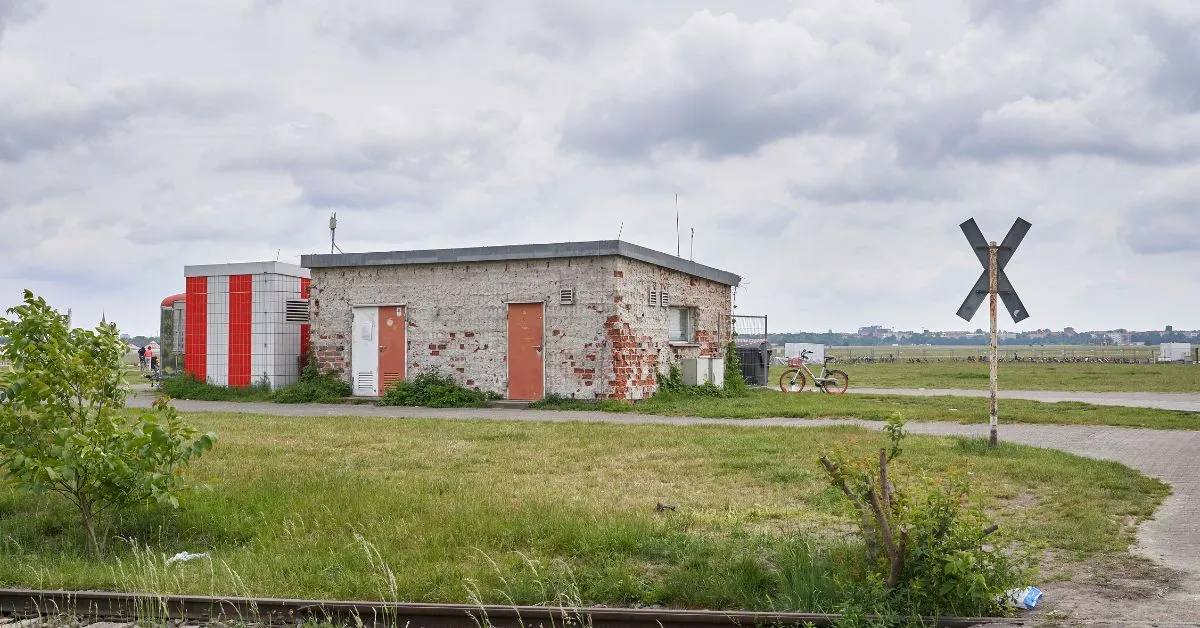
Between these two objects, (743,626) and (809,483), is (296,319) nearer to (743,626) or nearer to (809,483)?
(809,483)

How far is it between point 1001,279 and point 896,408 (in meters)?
5.17

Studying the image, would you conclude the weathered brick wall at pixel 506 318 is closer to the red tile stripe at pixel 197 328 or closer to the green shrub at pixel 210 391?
the green shrub at pixel 210 391

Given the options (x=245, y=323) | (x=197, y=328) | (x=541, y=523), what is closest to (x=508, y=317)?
(x=245, y=323)

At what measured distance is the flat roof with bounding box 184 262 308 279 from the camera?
22766 millimetres

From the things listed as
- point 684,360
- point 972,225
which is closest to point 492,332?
point 684,360

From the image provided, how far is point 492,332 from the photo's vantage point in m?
20.6

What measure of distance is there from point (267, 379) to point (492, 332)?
5.94 meters

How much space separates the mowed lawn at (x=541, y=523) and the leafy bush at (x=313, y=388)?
9.14m

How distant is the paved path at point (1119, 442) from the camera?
20.9ft

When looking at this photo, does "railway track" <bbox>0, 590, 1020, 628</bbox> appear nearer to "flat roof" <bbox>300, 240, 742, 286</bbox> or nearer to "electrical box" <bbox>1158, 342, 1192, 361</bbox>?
"flat roof" <bbox>300, 240, 742, 286</bbox>

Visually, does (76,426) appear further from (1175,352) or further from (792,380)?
(1175,352)

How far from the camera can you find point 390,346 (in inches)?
851

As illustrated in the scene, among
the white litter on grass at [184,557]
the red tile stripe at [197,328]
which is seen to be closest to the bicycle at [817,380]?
the red tile stripe at [197,328]

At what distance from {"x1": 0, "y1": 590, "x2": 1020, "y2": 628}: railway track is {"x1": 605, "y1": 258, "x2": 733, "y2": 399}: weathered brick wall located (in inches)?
564
